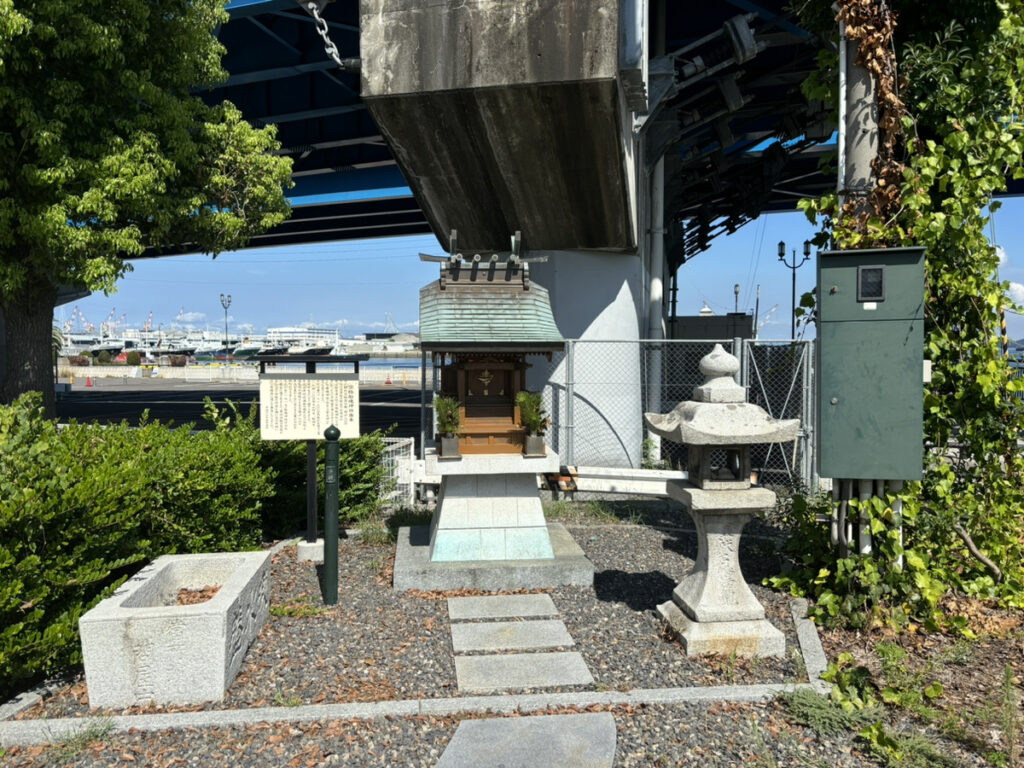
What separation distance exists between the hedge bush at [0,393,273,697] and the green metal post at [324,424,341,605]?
1.10m

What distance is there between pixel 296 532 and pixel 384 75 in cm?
675

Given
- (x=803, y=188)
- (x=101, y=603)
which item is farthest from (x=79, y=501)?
(x=803, y=188)

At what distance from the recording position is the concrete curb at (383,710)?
12.9ft

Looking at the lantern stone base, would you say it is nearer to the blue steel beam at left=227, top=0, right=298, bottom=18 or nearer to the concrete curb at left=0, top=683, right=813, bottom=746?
the concrete curb at left=0, top=683, right=813, bottom=746

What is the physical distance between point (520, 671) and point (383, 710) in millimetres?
1033

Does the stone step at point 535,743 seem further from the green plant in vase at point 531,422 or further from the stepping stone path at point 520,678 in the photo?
the green plant in vase at point 531,422

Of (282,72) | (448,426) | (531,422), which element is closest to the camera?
(448,426)

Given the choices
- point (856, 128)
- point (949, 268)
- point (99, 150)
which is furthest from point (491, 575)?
point (99, 150)

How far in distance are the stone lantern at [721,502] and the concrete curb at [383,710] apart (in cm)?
55

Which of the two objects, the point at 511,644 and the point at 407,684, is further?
the point at 511,644

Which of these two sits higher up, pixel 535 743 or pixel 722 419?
pixel 722 419

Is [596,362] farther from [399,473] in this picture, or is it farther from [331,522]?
[331,522]

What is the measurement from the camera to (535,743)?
380 centimetres

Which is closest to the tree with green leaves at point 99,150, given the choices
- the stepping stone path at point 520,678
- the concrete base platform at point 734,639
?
the stepping stone path at point 520,678
